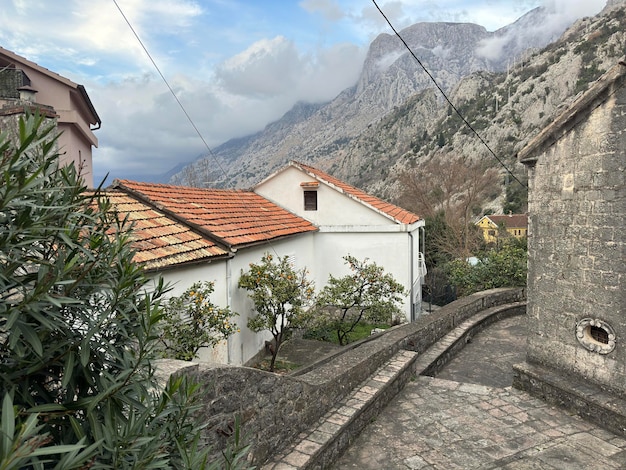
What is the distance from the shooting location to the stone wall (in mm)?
5434

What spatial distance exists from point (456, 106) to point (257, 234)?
91164 mm

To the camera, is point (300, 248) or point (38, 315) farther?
point (300, 248)

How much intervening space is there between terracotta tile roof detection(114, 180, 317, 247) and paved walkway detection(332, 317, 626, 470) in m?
5.31

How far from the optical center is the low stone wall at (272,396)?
357 centimetres

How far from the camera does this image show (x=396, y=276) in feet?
48.8

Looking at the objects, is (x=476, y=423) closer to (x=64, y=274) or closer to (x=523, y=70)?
(x=64, y=274)

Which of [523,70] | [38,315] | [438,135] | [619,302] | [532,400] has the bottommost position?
[532,400]

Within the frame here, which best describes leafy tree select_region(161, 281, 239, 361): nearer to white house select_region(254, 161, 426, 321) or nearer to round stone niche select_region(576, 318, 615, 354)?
round stone niche select_region(576, 318, 615, 354)

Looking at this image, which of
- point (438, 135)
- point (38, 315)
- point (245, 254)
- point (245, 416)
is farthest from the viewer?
point (438, 135)

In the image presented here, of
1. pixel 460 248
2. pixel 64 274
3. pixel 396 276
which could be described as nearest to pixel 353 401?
pixel 64 274

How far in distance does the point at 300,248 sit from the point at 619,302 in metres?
9.89

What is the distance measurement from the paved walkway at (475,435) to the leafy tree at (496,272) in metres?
9.10

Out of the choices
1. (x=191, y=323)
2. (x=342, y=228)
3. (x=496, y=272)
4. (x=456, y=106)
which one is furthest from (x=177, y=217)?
(x=456, y=106)

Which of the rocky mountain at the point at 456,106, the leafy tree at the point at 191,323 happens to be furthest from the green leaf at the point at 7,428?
the rocky mountain at the point at 456,106
